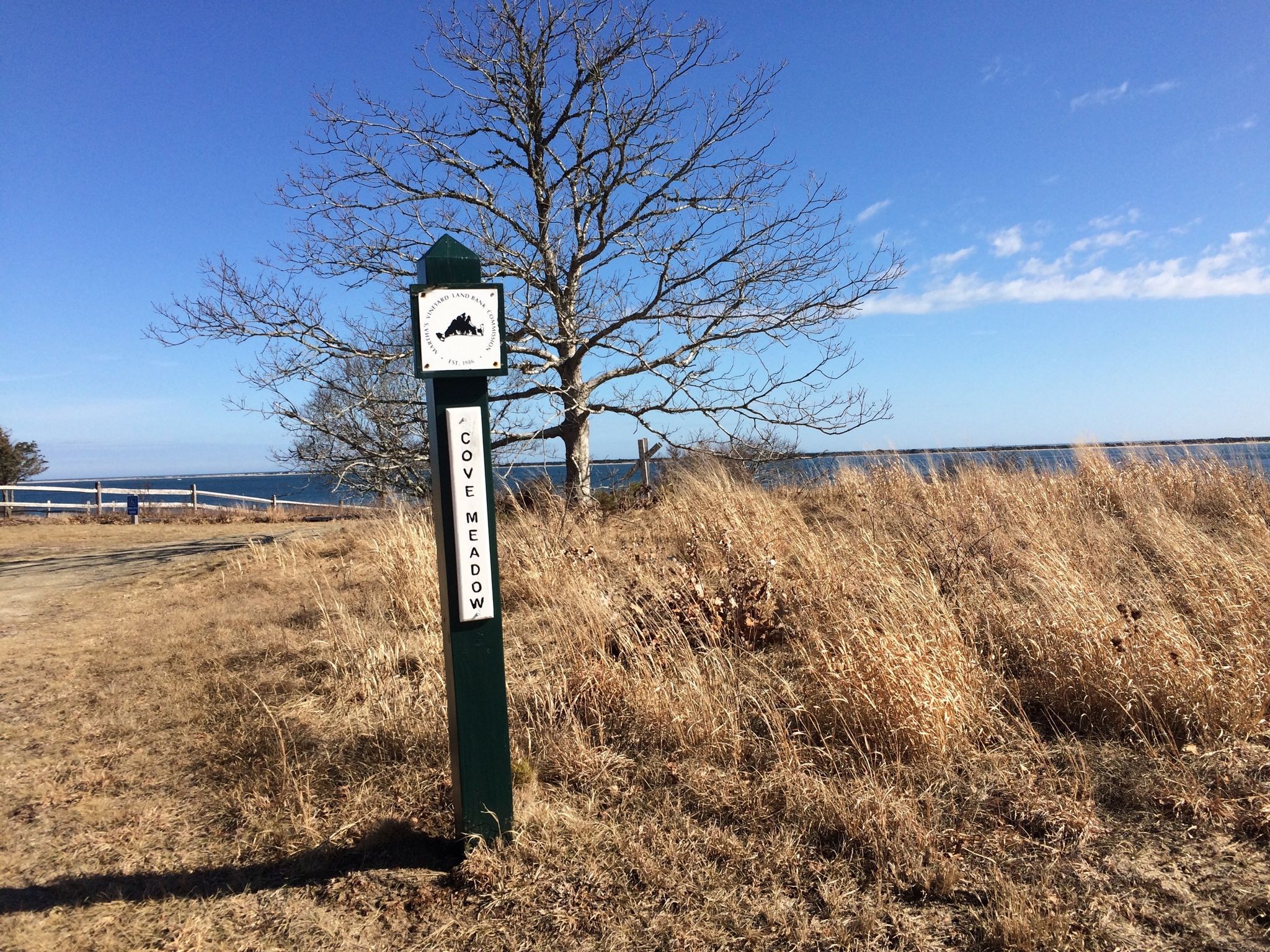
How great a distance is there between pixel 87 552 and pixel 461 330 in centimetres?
1366

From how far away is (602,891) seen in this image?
2.77m

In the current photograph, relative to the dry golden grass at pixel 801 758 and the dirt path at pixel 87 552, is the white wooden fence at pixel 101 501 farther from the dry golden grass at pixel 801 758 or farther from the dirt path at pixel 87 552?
the dry golden grass at pixel 801 758

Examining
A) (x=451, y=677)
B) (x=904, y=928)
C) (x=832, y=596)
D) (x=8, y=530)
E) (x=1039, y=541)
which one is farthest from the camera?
(x=8, y=530)

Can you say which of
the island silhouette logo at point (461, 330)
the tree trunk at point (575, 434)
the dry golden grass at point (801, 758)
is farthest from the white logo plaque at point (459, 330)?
the tree trunk at point (575, 434)

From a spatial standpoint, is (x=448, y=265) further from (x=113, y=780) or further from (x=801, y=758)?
(x=113, y=780)

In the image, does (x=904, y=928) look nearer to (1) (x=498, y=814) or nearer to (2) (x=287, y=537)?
(1) (x=498, y=814)

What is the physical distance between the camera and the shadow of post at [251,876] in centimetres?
286

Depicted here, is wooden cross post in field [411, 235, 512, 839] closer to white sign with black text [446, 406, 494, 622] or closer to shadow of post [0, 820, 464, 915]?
white sign with black text [446, 406, 494, 622]

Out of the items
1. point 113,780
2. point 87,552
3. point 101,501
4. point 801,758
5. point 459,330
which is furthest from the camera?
point 101,501

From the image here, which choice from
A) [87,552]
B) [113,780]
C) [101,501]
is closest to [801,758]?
[113,780]

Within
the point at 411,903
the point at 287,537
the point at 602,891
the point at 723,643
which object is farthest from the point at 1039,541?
the point at 287,537

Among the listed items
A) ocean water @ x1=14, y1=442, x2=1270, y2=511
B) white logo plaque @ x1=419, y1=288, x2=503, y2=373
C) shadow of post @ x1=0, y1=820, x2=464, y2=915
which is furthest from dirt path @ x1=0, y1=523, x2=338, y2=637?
white logo plaque @ x1=419, y1=288, x2=503, y2=373

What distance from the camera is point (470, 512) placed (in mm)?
2959

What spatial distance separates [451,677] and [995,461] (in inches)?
381
